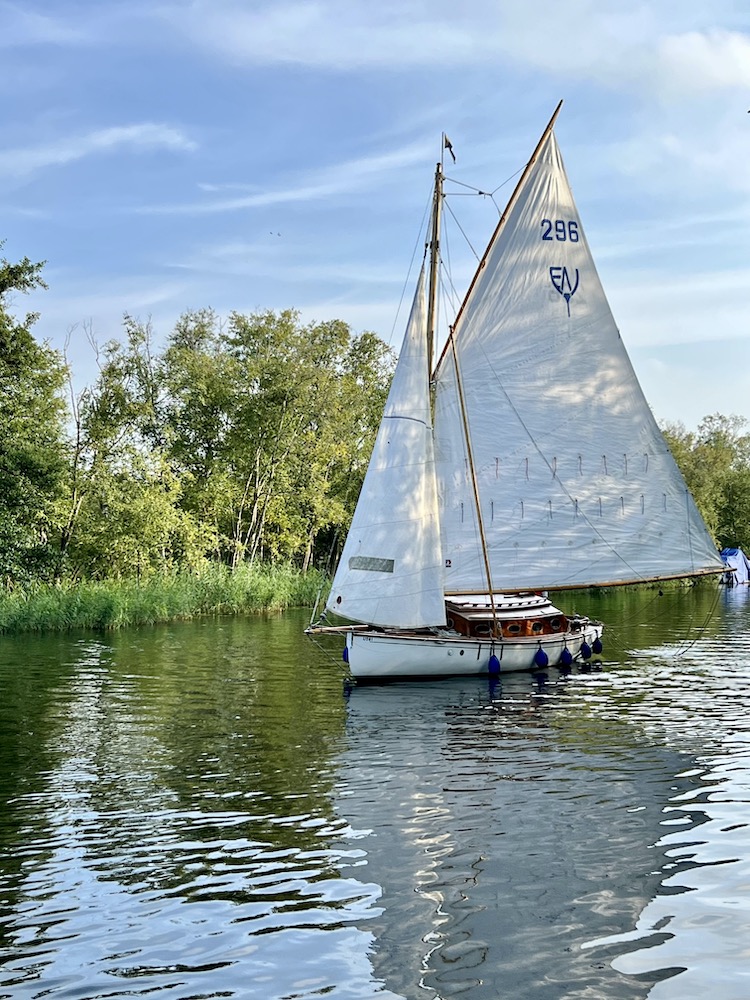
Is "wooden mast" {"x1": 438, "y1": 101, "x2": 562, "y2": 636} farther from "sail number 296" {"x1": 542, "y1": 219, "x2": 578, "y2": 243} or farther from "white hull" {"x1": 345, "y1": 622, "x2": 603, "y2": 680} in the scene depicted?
"sail number 296" {"x1": 542, "y1": 219, "x2": 578, "y2": 243}

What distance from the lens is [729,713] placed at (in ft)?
76.2

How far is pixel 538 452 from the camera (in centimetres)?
3100

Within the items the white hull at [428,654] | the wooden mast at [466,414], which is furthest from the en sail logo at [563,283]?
the white hull at [428,654]

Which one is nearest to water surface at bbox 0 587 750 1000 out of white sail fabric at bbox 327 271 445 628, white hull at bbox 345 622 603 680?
white hull at bbox 345 622 603 680

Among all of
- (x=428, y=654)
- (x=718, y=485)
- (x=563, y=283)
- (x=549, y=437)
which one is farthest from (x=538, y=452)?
(x=718, y=485)

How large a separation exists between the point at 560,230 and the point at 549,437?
6364mm

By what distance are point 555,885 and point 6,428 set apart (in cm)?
3699

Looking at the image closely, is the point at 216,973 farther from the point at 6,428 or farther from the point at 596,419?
the point at 6,428

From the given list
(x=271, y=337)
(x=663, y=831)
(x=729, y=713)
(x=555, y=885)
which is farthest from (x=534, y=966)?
(x=271, y=337)

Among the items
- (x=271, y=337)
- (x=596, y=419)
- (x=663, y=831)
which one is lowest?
(x=663, y=831)

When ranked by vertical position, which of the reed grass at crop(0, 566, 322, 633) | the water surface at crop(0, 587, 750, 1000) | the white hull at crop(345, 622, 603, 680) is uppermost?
the reed grass at crop(0, 566, 322, 633)

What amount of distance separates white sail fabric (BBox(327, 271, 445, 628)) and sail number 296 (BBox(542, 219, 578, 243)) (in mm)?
6701

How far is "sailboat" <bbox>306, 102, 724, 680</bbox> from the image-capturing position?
30.2 meters

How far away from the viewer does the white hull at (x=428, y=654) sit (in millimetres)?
28297
